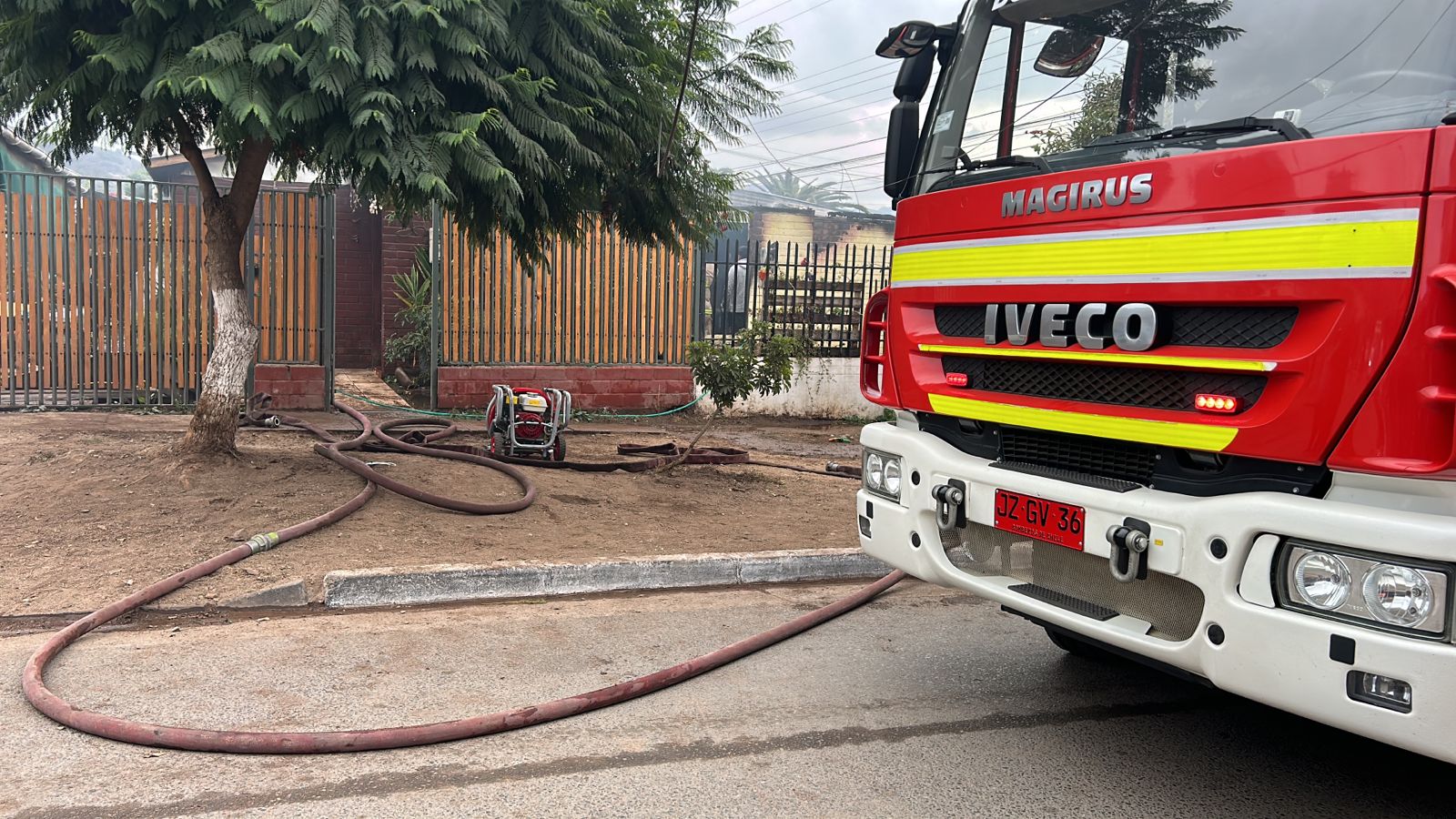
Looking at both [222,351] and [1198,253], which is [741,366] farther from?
[1198,253]

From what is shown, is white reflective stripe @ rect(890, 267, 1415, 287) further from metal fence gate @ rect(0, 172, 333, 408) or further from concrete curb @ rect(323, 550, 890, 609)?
metal fence gate @ rect(0, 172, 333, 408)

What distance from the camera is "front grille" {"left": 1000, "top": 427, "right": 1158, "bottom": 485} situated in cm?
316

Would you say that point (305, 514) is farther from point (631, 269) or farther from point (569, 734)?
point (631, 269)

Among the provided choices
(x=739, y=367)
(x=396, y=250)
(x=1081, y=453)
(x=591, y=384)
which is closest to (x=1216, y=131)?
(x=1081, y=453)

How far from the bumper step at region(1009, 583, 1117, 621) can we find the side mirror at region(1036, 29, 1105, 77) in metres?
1.98

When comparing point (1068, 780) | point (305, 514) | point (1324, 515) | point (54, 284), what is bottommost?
point (1068, 780)

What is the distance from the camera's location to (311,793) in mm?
3105

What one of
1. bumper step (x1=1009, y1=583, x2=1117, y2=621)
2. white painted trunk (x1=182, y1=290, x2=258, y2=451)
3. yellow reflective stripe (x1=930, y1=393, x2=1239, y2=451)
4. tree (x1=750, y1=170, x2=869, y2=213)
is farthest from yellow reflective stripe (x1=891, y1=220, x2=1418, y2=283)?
tree (x1=750, y1=170, x2=869, y2=213)

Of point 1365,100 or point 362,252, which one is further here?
point 362,252

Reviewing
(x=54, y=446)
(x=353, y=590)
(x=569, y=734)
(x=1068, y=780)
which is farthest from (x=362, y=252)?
(x=1068, y=780)

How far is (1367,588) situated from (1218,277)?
90 centimetres

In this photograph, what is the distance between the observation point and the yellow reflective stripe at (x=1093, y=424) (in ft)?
9.43

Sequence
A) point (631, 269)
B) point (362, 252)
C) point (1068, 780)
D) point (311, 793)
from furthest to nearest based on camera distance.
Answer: point (362, 252), point (631, 269), point (1068, 780), point (311, 793)

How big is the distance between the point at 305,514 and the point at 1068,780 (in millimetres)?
4544
